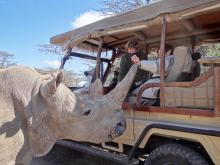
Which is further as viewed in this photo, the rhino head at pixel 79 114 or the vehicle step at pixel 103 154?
the vehicle step at pixel 103 154

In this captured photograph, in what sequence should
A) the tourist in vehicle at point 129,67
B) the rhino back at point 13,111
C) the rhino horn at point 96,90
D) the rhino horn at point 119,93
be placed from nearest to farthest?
the rhino back at point 13,111 → the rhino horn at point 119,93 → the rhino horn at point 96,90 → the tourist in vehicle at point 129,67

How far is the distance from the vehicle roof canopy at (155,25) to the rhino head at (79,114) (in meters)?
1.56

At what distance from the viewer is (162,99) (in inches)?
159

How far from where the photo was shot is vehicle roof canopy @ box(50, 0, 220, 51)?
3.79m

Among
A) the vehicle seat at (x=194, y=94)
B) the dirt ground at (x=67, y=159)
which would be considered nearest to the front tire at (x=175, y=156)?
the vehicle seat at (x=194, y=94)

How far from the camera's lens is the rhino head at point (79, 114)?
2.20m

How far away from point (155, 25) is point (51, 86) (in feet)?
9.14

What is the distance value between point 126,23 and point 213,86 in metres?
1.41

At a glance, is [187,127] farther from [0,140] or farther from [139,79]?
[0,140]

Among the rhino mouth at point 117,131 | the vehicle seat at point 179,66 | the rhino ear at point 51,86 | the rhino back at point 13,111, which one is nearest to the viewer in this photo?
the rhino back at point 13,111

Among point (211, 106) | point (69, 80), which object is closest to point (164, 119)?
point (211, 106)

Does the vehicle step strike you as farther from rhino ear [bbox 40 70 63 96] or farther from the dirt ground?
rhino ear [bbox 40 70 63 96]

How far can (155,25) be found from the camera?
466cm

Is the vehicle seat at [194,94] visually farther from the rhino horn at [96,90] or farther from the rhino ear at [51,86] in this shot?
the rhino ear at [51,86]
